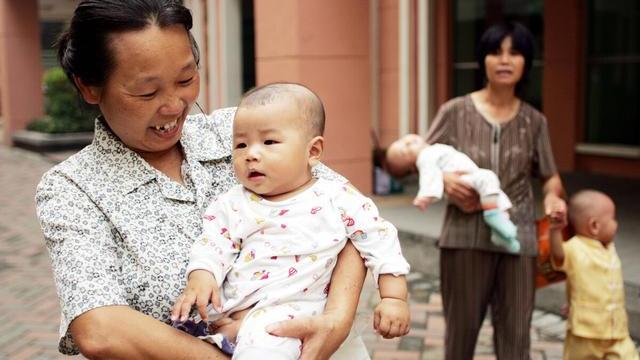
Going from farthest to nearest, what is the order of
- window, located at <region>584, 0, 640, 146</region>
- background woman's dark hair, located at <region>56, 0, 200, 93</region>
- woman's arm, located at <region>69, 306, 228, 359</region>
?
window, located at <region>584, 0, 640, 146</region>, background woman's dark hair, located at <region>56, 0, 200, 93</region>, woman's arm, located at <region>69, 306, 228, 359</region>

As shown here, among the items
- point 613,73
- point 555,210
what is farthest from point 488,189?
point 613,73

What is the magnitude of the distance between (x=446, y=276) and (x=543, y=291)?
193 centimetres

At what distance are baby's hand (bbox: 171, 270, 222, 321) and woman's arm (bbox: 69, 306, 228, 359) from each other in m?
0.05

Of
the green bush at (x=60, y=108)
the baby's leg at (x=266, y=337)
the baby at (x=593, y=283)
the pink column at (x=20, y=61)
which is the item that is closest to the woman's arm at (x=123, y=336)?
the baby's leg at (x=266, y=337)

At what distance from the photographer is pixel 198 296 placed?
1.76m

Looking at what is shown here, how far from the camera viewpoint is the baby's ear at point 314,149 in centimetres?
197

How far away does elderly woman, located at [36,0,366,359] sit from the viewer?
1702 millimetres

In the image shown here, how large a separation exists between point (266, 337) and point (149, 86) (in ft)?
2.16

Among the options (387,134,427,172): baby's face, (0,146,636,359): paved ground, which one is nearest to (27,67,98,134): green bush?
(0,146,636,359): paved ground

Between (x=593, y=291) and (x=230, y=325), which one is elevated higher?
(x=230, y=325)

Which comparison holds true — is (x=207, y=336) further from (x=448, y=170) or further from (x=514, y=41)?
(x=514, y=41)

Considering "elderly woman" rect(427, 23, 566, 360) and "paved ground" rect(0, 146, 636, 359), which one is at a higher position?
"elderly woman" rect(427, 23, 566, 360)

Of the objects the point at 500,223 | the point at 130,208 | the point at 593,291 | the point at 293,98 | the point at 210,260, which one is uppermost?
the point at 293,98

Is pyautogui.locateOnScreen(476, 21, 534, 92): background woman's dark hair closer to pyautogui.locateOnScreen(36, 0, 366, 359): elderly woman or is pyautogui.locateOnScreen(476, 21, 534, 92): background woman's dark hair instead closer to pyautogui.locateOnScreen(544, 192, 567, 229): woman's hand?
pyautogui.locateOnScreen(544, 192, 567, 229): woman's hand
